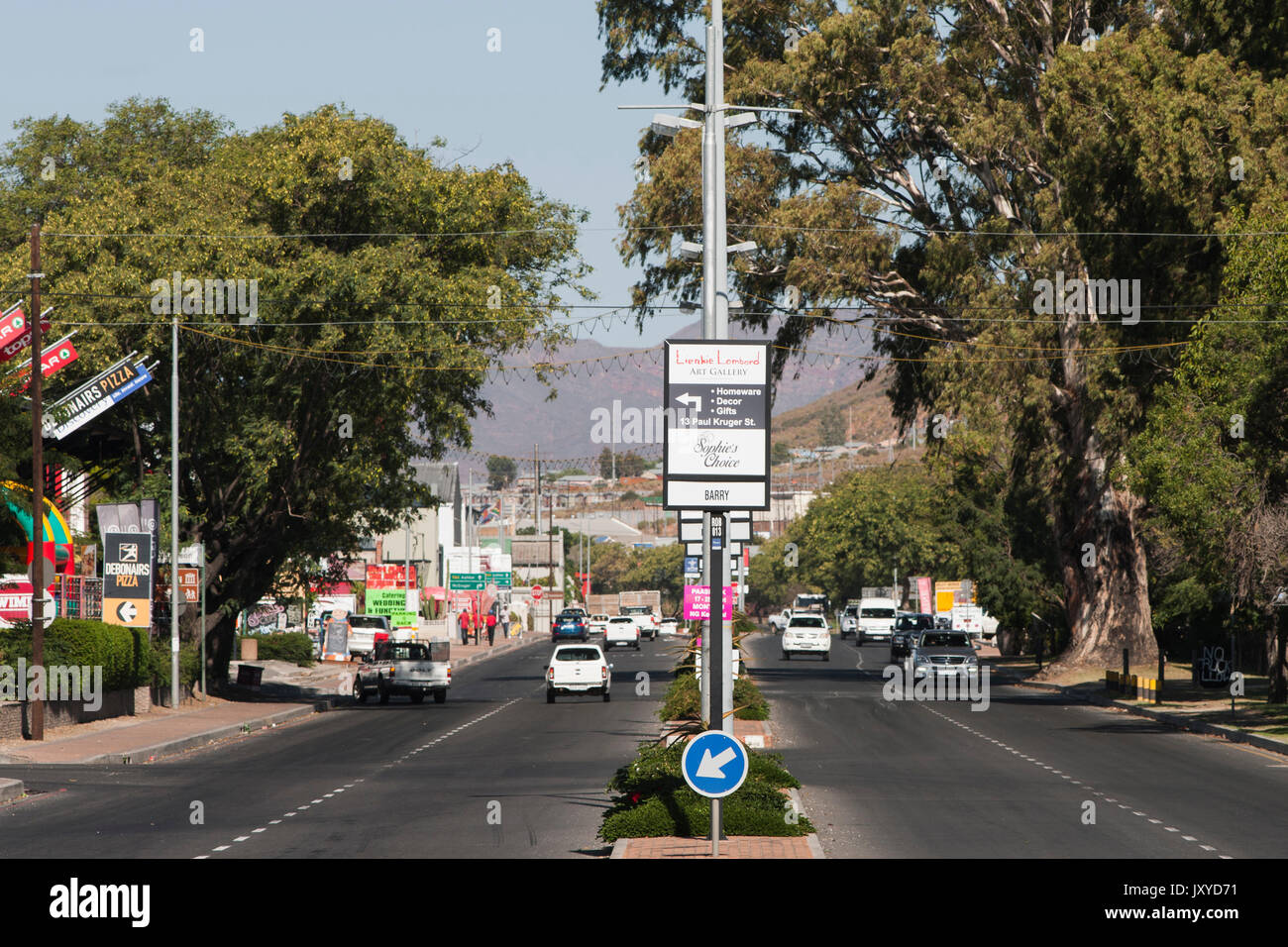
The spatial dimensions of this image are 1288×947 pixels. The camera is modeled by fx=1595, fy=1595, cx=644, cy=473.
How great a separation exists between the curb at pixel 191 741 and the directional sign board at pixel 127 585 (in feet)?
12.1

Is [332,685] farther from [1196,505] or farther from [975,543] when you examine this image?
[1196,505]

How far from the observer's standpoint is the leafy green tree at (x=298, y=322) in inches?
1524

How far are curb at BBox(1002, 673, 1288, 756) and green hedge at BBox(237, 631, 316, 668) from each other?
110 ft

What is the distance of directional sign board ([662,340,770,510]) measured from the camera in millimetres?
14102

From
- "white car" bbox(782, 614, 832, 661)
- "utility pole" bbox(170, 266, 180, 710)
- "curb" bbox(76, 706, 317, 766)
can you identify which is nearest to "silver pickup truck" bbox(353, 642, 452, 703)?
"curb" bbox(76, 706, 317, 766)

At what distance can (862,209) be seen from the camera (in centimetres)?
4641

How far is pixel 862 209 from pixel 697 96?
20.9 feet

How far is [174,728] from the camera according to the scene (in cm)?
3262

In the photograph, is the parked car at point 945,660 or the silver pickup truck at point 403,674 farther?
the parked car at point 945,660

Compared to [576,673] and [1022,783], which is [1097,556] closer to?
[576,673]

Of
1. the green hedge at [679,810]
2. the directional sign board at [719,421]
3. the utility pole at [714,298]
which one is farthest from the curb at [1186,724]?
the directional sign board at [719,421]

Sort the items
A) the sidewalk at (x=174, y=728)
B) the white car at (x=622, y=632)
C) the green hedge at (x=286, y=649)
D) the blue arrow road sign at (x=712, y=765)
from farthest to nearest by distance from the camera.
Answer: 1. the white car at (x=622, y=632)
2. the green hedge at (x=286, y=649)
3. the sidewalk at (x=174, y=728)
4. the blue arrow road sign at (x=712, y=765)

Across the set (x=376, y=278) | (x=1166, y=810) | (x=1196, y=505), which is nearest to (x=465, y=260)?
(x=376, y=278)

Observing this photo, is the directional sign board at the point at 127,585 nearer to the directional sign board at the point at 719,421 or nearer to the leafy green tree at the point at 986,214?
the leafy green tree at the point at 986,214
